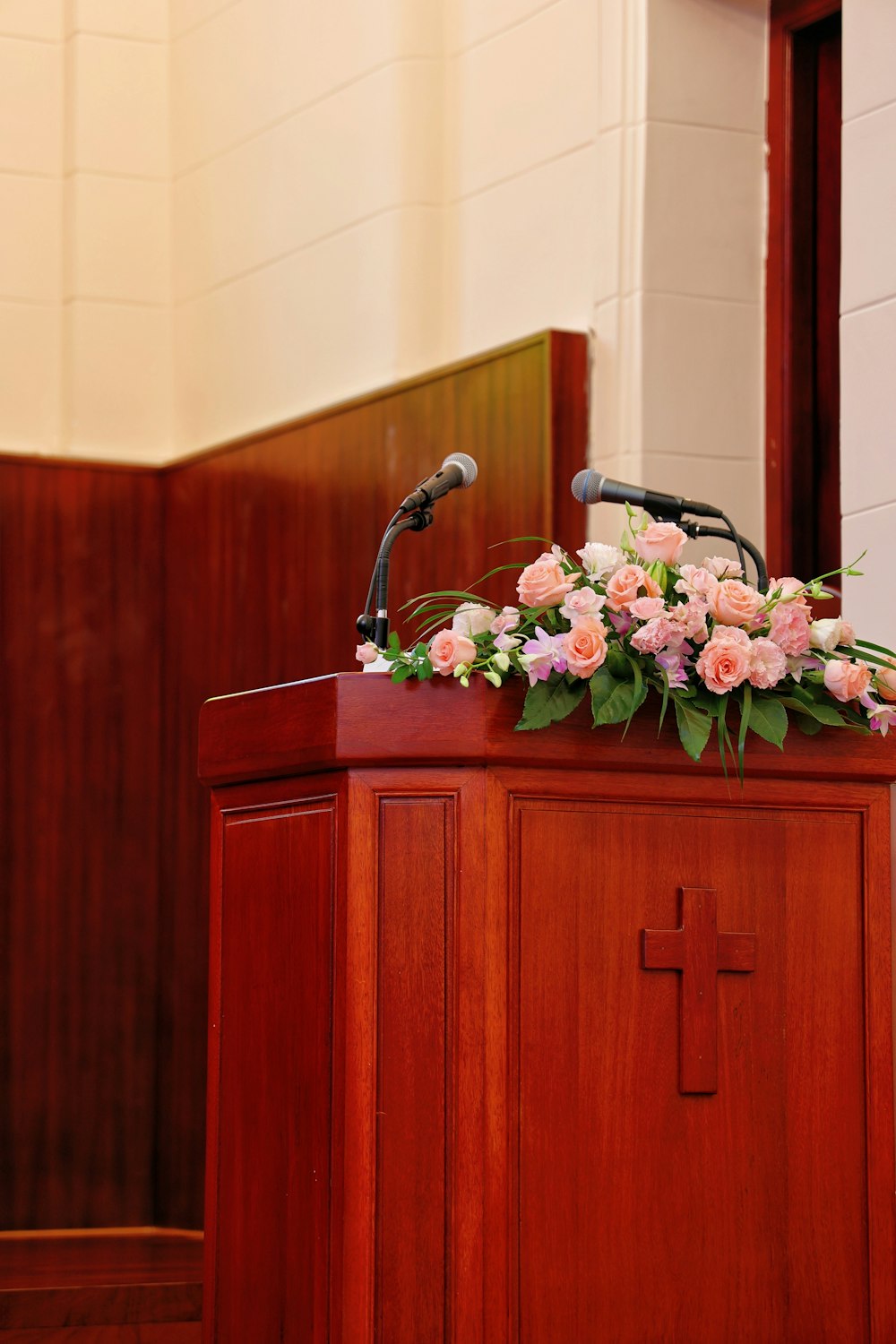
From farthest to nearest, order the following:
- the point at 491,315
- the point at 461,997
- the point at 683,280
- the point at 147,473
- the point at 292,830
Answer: the point at 147,473, the point at 491,315, the point at 683,280, the point at 292,830, the point at 461,997

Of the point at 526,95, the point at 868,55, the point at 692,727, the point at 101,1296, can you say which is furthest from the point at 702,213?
the point at 101,1296

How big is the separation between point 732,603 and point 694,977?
496 millimetres

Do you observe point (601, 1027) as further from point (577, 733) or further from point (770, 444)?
point (770, 444)

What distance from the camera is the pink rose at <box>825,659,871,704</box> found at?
7.76 ft

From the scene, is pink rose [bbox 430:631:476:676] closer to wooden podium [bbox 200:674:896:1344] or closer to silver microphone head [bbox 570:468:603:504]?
wooden podium [bbox 200:674:896:1344]

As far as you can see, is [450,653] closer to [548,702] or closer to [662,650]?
[548,702]

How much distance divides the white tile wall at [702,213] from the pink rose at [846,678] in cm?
200

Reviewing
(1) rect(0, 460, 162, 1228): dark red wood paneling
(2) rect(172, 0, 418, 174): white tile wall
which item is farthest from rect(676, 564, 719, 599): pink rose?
(1) rect(0, 460, 162, 1228): dark red wood paneling

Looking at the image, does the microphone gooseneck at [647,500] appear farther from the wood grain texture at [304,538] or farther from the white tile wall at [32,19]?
the white tile wall at [32,19]

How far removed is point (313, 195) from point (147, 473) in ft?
3.32

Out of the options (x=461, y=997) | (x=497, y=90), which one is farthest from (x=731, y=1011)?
(x=497, y=90)

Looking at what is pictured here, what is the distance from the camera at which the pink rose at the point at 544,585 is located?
234cm

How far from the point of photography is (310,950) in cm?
238

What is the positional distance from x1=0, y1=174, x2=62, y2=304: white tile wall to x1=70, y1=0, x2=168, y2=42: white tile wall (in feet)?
A: 1.64
